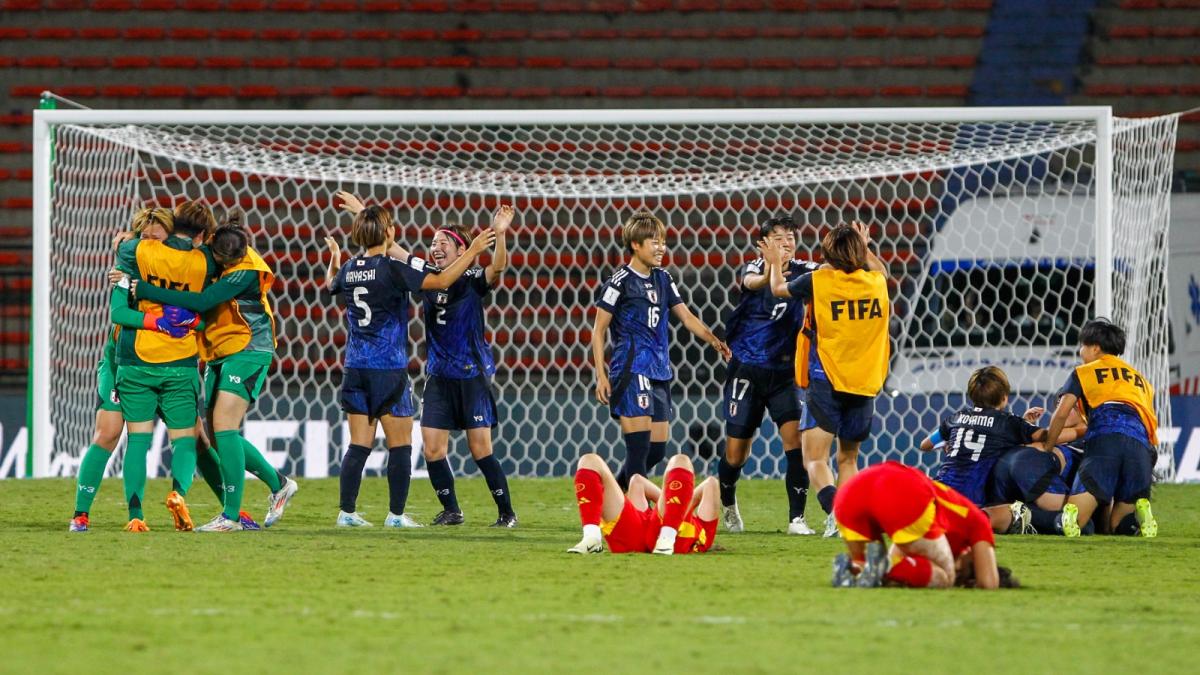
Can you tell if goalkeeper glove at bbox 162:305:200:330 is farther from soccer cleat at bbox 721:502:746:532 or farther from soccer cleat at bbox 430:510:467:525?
soccer cleat at bbox 721:502:746:532

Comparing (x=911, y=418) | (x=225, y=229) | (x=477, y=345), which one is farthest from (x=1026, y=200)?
(x=225, y=229)

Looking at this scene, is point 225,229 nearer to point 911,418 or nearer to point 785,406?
point 785,406

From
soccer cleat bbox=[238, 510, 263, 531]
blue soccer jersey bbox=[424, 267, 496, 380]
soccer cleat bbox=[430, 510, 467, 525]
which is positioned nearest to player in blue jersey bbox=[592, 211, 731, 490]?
blue soccer jersey bbox=[424, 267, 496, 380]

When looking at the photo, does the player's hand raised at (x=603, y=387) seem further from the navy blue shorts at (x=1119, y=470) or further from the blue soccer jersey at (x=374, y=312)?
the navy blue shorts at (x=1119, y=470)

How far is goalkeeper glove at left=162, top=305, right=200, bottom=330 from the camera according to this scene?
7.46 metres

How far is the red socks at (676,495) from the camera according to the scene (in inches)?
252

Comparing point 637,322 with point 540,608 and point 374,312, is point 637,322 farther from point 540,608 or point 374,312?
point 540,608

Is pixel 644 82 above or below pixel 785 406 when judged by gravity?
above

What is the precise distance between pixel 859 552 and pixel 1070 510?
3132 millimetres

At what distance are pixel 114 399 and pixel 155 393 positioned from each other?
0.25 metres

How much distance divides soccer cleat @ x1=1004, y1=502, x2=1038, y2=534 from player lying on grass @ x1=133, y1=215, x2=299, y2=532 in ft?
12.7

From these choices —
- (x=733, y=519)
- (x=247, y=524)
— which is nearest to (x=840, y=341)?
(x=733, y=519)

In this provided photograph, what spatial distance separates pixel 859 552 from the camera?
5.38 meters

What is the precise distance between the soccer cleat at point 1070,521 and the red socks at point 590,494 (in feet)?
9.43
